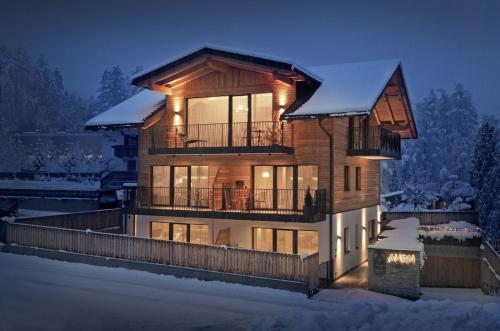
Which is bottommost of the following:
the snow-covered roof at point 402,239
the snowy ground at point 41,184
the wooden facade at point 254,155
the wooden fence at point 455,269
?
the wooden fence at point 455,269

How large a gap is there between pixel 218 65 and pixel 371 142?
29.8 feet

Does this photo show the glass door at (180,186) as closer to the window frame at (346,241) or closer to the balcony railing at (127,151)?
the window frame at (346,241)

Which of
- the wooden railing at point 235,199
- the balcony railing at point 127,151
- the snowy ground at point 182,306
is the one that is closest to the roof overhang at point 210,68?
the wooden railing at point 235,199

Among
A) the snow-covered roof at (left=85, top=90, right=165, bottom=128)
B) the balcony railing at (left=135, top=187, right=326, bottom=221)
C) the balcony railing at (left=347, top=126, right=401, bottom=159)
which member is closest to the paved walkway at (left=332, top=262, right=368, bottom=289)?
the balcony railing at (left=135, top=187, right=326, bottom=221)

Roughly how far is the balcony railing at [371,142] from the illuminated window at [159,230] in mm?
10159

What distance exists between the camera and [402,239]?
21797 mm

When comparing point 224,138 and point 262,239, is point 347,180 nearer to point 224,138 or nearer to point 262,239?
point 262,239

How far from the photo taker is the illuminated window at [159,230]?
2575 cm

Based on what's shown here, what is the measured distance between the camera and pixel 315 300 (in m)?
17.5

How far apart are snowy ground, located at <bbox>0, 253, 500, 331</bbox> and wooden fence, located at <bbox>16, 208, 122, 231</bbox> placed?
3.51 metres

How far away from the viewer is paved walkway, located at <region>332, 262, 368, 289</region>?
21453 millimetres

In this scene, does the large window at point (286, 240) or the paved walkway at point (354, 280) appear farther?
the large window at point (286, 240)

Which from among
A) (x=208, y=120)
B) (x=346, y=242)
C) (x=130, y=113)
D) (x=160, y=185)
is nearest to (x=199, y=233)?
(x=160, y=185)

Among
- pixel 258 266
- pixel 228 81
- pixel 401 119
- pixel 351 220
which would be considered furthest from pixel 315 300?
pixel 401 119
